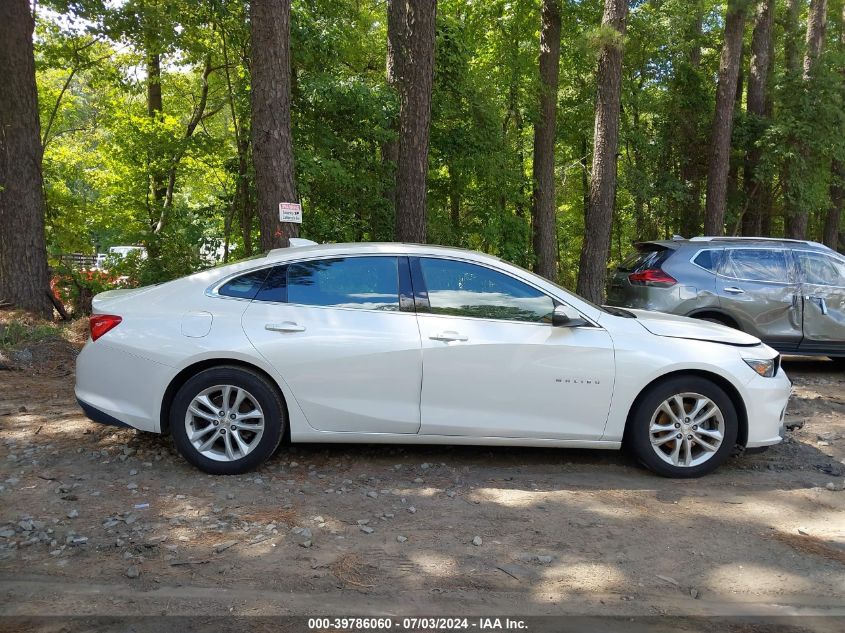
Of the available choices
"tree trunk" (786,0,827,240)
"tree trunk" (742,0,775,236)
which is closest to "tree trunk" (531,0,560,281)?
"tree trunk" (742,0,775,236)

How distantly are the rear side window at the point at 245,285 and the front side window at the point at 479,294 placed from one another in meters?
1.17

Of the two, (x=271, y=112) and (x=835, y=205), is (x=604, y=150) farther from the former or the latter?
(x=835, y=205)

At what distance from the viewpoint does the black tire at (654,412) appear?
186 inches

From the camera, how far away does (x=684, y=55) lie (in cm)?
1969

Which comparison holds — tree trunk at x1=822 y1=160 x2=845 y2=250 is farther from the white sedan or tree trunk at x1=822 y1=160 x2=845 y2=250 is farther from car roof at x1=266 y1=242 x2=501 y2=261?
car roof at x1=266 y1=242 x2=501 y2=261

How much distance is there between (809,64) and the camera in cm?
1845

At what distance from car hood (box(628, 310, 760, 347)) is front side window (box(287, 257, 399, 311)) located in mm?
1849

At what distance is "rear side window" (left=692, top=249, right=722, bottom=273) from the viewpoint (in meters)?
8.38

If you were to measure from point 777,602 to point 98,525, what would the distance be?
3.62 m

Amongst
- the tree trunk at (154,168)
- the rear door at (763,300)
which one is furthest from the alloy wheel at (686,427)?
the tree trunk at (154,168)

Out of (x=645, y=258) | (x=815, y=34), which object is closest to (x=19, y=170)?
(x=645, y=258)

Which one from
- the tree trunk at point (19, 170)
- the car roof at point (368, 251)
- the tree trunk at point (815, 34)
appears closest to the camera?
the car roof at point (368, 251)

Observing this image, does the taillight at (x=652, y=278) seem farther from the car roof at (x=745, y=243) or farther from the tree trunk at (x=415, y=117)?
the tree trunk at (x=415, y=117)

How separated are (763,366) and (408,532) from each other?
A: 9.41 feet
